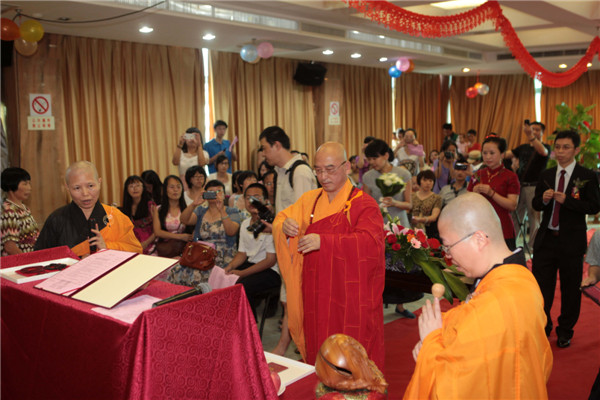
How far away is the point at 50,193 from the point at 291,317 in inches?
193

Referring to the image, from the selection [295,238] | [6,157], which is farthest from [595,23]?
[6,157]

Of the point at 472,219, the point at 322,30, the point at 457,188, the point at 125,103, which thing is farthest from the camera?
the point at 125,103

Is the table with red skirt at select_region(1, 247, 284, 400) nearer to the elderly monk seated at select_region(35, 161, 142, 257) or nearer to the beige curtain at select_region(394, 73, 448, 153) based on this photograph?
the elderly monk seated at select_region(35, 161, 142, 257)

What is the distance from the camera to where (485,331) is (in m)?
1.47

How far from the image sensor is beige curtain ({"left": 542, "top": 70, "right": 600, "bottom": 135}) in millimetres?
13203

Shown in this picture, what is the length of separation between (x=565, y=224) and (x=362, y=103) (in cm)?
811

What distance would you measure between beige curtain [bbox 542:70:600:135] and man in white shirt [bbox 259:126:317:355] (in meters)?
11.7

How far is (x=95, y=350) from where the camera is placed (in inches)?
61.0

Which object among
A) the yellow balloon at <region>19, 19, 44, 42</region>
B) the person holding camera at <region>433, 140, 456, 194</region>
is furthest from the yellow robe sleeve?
the person holding camera at <region>433, 140, 456, 194</region>

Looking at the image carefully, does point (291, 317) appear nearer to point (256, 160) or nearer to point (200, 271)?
point (200, 271)

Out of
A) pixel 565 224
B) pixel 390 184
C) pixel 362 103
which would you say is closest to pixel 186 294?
pixel 390 184

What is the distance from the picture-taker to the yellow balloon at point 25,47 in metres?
6.00

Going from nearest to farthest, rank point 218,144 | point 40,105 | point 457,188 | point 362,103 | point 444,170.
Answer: point 457,188 → point 40,105 → point 444,170 → point 218,144 → point 362,103

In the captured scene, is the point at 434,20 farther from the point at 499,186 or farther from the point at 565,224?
the point at 565,224
